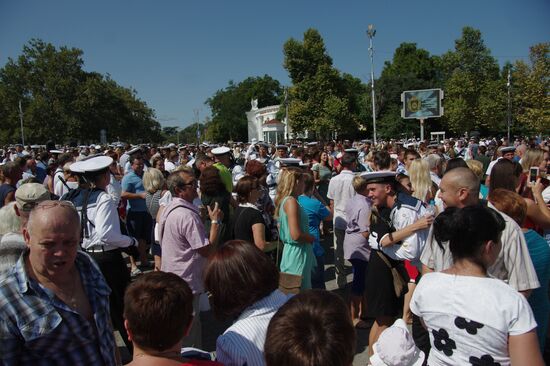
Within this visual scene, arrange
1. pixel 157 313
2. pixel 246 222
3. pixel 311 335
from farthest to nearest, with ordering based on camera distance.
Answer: pixel 246 222 < pixel 157 313 < pixel 311 335

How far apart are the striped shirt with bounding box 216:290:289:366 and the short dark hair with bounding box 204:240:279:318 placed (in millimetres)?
50

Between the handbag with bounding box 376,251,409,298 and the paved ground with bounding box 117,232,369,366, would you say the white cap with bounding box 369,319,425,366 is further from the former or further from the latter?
the paved ground with bounding box 117,232,369,366

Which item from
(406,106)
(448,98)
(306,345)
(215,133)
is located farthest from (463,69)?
(215,133)

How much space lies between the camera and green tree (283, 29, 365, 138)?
46812 millimetres

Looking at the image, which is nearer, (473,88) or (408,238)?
(408,238)

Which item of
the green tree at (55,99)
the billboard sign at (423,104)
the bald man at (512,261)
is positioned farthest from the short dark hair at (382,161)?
the green tree at (55,99)

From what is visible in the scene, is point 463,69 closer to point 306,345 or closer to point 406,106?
point 406,106

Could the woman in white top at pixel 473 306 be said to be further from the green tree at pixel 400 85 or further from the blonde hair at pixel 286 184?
the green tree at pixel 400 85

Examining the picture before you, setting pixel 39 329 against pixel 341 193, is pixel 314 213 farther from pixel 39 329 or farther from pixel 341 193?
pixel 39 329

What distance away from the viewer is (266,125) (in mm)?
87938

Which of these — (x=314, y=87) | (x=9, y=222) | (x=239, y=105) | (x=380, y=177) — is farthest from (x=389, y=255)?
(x=239, y=105)

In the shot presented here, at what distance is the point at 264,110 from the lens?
96.3 m

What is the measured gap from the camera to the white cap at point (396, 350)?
1989 millimetres

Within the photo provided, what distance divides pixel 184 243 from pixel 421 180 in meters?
3.13
